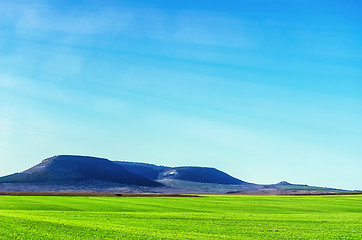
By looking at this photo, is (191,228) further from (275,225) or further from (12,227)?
(12,227)

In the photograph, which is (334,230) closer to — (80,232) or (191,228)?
(191,228)

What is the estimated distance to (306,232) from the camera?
115 ft

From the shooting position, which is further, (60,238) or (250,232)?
(250,232)

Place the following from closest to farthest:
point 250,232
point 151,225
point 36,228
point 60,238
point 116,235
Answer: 1. point 60,238
2. point 116,235
3. point 36,228
4. point 250,232
5. point 151,225

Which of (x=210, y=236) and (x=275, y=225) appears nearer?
(x=210, y=236)

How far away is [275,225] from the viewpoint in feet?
132

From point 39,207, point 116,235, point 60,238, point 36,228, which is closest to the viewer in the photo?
point 60,238

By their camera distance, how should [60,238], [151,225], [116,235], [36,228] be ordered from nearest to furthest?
1. [60,238]
2. [116,235]
3. [36,228]
4. [151,225]

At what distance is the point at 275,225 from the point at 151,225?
11.7m

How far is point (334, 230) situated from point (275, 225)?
5550mm

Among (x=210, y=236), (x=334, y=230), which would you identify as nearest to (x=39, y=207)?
(x=210, y=236)

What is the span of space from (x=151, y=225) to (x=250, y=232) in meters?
9.07

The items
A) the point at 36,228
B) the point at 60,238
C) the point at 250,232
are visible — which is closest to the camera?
the point at 60,238

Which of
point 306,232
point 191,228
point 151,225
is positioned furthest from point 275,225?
point 151,225
